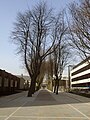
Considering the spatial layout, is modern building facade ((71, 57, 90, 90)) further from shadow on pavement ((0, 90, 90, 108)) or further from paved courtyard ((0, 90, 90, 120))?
paved courtyard ((0, 90, 90, 120))

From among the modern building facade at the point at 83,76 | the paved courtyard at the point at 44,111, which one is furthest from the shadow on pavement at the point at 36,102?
the modern building facade at the point at 83,76

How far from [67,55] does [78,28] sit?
40751 mm

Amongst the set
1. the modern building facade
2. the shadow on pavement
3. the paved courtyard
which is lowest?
the paved courtyard

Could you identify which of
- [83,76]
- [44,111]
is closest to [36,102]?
[44,111]

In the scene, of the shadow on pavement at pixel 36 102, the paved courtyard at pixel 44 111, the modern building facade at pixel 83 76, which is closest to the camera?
the paved courtyard at pixel 44 111

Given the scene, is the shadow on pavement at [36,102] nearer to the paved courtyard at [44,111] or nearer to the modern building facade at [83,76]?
the paved courtyard at [44,111]

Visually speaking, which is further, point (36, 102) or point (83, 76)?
point (83, 76)

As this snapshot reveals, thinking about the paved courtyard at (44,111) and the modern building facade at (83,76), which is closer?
the paved courtyard at (44,111)

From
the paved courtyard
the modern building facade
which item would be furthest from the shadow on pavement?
the modern building facade

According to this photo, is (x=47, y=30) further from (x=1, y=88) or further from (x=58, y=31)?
(x=1, y=88)

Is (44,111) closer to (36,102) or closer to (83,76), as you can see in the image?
(36,102)

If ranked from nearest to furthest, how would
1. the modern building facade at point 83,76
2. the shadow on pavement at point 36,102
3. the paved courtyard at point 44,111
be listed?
the paved courtyard at point 44,111 → the shadow on pavement at point 36,102 → the modern building facade at point 83,76

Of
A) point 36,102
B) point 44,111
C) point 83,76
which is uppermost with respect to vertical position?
point 83,76

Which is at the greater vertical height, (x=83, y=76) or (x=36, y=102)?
(x=83, y=76)
